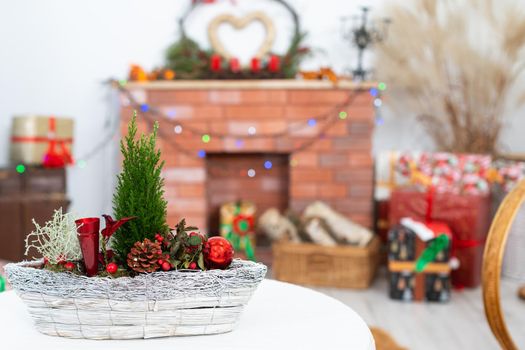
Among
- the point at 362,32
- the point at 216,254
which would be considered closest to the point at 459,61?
the point at 362,32

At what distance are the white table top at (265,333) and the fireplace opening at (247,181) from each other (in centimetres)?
277

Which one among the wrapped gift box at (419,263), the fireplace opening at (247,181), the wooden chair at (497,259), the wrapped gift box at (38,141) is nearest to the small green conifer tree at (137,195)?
the wooden chair at (497,259)

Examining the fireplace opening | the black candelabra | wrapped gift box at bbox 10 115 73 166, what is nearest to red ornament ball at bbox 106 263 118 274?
wrapped gift box at bbox 10 115 73 166

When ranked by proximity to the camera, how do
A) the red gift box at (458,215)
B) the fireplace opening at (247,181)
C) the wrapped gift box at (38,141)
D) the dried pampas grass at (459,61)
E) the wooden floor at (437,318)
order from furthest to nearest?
the fireplace opening at (247,181) → the dried pampas grass at (459,61) → the wrapped gift box at (38,141) → the red gift box at (458,215) → the wooden floor at (437,318)

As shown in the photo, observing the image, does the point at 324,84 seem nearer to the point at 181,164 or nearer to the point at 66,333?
the point at 181,164

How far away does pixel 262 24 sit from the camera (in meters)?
4.07

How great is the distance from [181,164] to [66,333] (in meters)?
2.77

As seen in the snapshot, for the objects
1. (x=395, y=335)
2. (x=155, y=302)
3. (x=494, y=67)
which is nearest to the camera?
(x=155, y=302)

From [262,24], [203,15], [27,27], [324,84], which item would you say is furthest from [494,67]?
[27,27]

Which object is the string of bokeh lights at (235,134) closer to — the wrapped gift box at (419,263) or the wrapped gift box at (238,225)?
the wrapped gift box at (238,225)

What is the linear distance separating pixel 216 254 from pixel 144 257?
5.1 inches

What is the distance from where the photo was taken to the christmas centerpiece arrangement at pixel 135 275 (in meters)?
1.17

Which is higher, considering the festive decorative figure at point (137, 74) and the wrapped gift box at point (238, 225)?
the festive decorative figure at point (137, 74)

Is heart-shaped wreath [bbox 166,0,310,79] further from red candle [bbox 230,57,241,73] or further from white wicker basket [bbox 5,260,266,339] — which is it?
white wicker basket [bbox 5,260,266,339]
